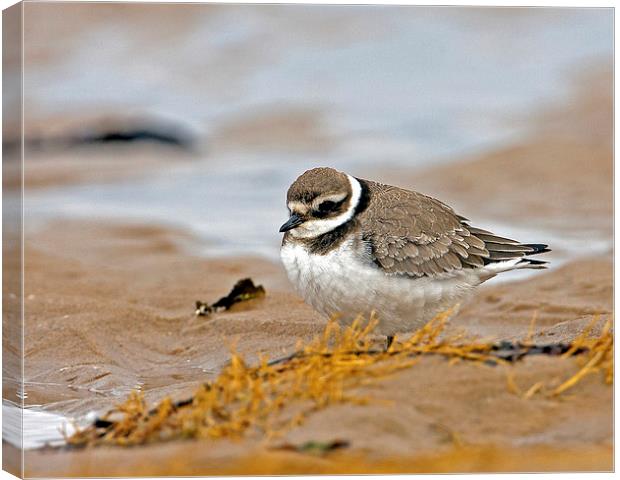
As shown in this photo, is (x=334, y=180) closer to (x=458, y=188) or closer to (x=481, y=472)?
(x=481, y=472)

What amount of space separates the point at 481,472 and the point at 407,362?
A: 0.83m

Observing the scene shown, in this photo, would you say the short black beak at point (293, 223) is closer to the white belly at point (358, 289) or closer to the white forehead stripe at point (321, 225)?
the white forehead stripe at point (321, 225)

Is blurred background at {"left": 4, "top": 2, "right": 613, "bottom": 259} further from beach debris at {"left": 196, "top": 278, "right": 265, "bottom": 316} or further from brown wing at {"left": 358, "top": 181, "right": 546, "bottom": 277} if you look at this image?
brown wing at {"left": 358, "top": 181, "right": 546, "bottom": 277}

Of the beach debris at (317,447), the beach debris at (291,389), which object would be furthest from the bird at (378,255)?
the beach debris at (317,447)

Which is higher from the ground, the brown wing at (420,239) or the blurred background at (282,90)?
the blurred background at (282,90)

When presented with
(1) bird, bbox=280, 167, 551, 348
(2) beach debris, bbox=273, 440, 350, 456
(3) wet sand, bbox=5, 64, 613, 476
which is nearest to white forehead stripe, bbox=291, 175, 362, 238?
(1) bird, bbox=280, 167, 551, 348

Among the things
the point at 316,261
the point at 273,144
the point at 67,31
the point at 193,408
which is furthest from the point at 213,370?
the point at 67,31

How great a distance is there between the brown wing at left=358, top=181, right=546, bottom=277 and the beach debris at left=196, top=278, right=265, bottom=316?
2416mm

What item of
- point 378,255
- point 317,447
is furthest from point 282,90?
point 317,447

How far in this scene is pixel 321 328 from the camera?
9648mm

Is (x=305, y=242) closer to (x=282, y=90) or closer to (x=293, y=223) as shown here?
(x=293, y=223)

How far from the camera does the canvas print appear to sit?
6.45m

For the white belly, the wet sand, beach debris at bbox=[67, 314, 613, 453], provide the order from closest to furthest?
the wet sand, beach debris at bbox=[67, 314, 613, 453], the white belly

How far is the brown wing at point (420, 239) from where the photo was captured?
27.1ft
